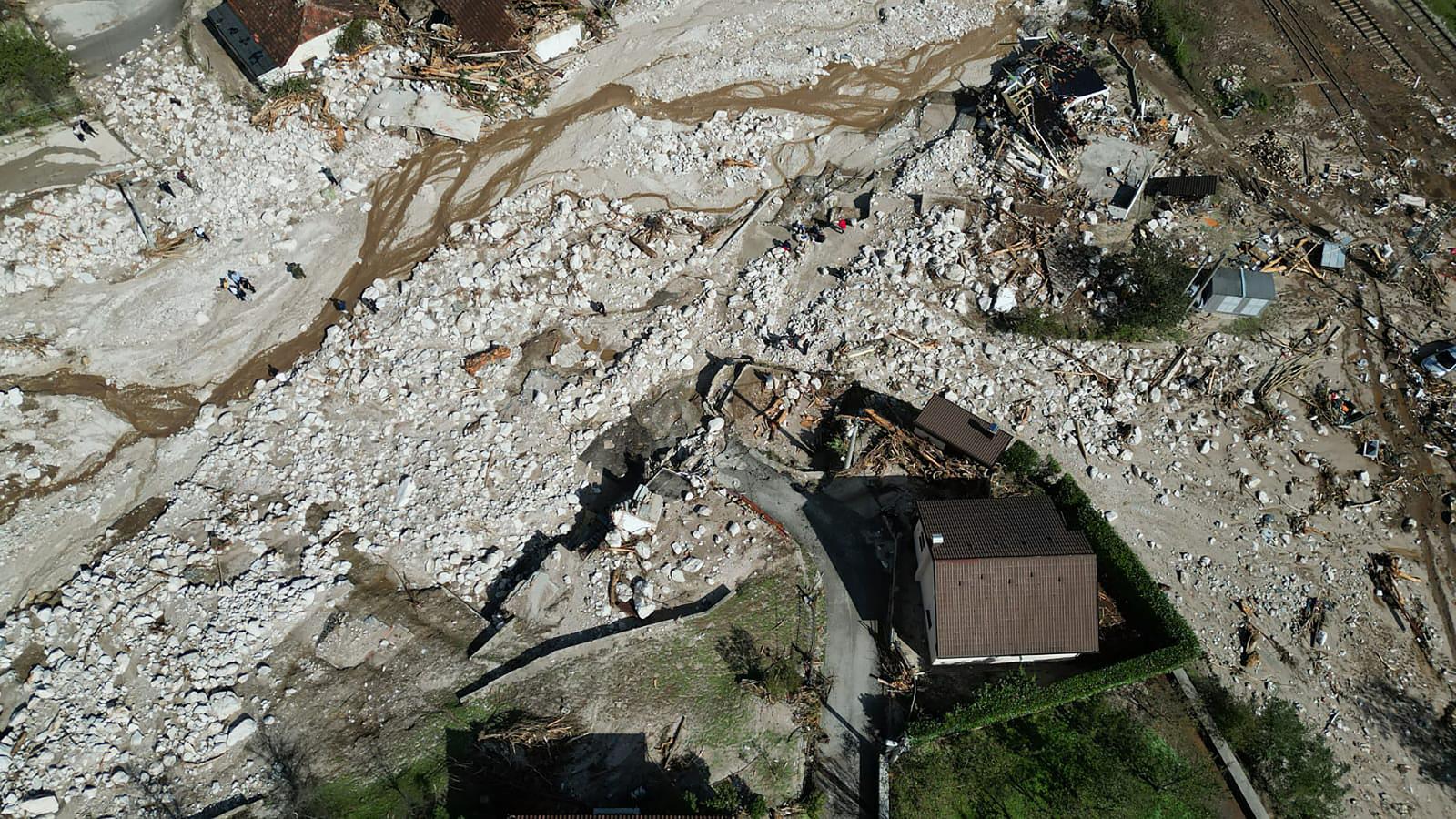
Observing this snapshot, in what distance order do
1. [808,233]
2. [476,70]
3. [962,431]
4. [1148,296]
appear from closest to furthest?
[962,431] < [1148,296] < [808,233] < [476,70]

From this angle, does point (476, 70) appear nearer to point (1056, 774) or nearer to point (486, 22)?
point (486, 22)

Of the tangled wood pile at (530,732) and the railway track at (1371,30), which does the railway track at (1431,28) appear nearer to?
the railway track at (1371,30)

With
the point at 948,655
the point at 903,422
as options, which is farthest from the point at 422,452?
the point at 948,655

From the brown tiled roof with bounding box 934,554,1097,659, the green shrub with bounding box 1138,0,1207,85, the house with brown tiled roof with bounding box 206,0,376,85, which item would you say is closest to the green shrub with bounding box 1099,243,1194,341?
the brown tiled roof with bounding box 934,554,1097,659

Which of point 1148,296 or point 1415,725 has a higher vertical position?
point 1148,296

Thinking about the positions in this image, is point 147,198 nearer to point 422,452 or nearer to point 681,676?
point 422,452

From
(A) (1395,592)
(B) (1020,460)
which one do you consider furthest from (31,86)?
(A) (1395,592)
